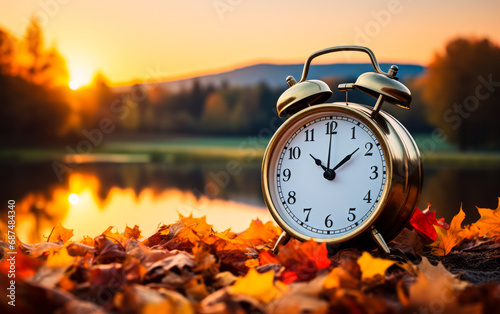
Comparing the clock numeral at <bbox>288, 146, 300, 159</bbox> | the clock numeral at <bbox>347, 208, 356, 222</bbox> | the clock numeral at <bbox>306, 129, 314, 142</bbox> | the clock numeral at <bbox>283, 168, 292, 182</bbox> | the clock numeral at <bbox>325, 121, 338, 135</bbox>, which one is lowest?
the clock numeral at <bbox>347, 208, 356, 222</bbox>

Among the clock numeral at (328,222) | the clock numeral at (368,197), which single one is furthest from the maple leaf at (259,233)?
the clock numeral at (368,197)

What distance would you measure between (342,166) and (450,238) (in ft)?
1.76

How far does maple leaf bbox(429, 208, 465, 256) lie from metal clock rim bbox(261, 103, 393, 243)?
41 cm

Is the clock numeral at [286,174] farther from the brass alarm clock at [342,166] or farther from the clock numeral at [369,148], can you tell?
the clock numeral at [369,148]

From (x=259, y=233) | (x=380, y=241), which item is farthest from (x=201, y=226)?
(x=380, y=241)

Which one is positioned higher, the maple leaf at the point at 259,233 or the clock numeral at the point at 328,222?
the clock numeral at the point at 328,222

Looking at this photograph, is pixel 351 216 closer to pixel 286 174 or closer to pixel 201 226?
pixel 286 174

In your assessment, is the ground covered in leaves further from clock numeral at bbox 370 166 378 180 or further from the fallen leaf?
clock numeral at bbox 370 166 378 180

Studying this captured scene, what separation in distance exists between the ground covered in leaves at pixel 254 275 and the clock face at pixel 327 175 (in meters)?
0.11

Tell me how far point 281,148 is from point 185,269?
653mm

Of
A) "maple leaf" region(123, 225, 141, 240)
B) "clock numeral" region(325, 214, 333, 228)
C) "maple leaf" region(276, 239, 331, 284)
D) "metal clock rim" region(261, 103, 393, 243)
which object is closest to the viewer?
"maple leaf" region(276, 239, 331, 284)

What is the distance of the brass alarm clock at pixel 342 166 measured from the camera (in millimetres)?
1575

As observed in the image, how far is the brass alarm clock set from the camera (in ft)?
5.17

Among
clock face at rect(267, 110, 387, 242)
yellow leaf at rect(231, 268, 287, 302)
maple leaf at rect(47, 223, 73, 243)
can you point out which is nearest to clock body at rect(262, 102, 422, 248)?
clock face at rect(267, 110, 387, 242)
